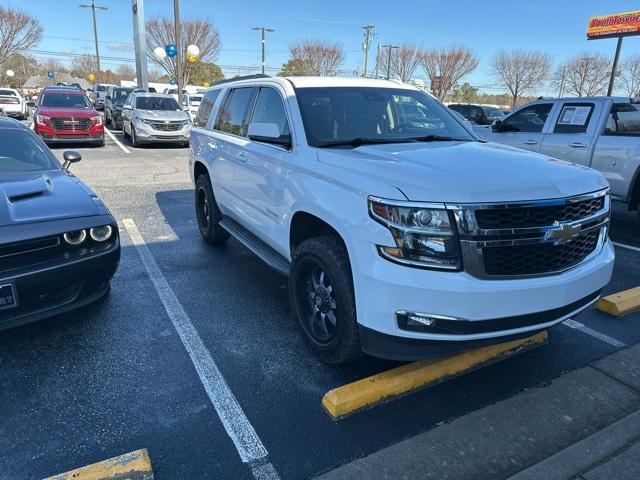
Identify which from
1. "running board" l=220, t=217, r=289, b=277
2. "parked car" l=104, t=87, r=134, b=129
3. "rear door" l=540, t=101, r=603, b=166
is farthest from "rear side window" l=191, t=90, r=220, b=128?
"parked car" l=104, t=87, r=134, b=129

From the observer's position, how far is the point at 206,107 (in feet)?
19.5

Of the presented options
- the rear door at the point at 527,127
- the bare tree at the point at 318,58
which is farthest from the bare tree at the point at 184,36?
the rear door at the point at 527,127

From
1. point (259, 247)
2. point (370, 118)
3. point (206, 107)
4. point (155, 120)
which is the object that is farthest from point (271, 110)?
point (155, 120)

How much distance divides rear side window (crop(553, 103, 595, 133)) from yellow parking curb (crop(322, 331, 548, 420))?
17.2 ft

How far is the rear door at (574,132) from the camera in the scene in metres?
7.10

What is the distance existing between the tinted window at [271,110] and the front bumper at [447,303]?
5.17 feet

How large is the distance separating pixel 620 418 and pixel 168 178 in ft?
31.3

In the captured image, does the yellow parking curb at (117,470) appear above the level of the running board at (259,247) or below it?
below

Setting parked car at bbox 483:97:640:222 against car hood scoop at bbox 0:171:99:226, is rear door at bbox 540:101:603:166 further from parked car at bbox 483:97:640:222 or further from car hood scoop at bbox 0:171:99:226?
car hood scoop at bbox 0:171:99:226

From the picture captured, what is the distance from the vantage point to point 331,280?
294cm

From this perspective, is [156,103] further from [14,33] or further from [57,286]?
[14,33]

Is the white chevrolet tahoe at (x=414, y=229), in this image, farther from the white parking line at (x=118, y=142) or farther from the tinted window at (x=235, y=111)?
the white parking line at (x=118, y=142)

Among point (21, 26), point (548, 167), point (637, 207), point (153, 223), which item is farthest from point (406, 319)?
point (21, 26)

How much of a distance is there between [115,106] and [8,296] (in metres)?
19.5
